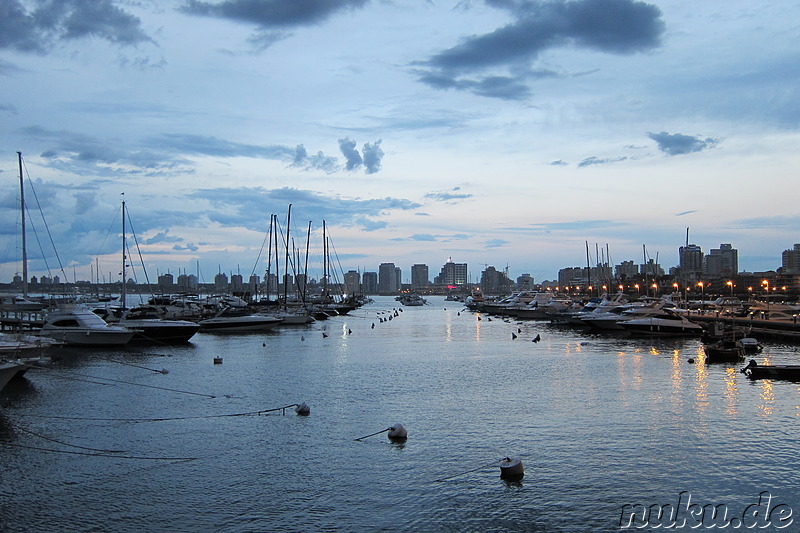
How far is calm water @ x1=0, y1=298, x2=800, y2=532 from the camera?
16484 mm

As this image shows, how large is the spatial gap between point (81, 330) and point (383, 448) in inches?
1593

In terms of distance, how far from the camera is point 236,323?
78125 mm

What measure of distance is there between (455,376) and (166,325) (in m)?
32.2

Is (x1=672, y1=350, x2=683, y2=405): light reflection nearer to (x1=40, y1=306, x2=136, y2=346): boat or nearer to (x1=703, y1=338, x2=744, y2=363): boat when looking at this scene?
(x1=703, y1=338, x2=744, y2=363): boat

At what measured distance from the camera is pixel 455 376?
40.4 m

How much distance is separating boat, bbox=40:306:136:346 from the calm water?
12106 millimetres

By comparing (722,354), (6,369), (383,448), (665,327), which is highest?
(6,369)

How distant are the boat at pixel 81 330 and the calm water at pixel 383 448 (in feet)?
39.7

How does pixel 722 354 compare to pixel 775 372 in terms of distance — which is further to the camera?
pixel 722 354

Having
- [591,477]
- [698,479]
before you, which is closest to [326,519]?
[591,477]

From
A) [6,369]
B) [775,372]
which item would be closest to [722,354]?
[775,372]

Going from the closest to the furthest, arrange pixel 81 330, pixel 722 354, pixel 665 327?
pixel 722 354 → pixel 81 330 → pixel 665 327

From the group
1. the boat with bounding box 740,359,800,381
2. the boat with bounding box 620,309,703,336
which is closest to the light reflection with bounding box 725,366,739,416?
the boat with bounding box 740,359,800,381

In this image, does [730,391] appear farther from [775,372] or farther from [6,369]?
[6,369]
